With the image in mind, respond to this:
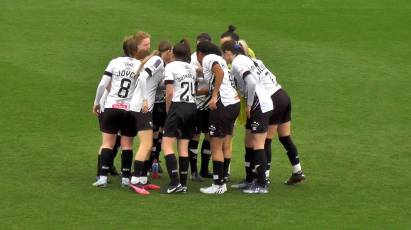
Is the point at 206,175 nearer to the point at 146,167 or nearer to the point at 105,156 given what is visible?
the point at 146,167

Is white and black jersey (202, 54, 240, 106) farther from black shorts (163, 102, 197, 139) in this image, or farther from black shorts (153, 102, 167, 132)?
black shorts (153, 102, 167, 132)

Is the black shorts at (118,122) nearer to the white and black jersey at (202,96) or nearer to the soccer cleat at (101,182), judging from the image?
the soccer cleat at (101,182)

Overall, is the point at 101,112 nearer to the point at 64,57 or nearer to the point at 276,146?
the point at 276,146

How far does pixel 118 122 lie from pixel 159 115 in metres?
0.92

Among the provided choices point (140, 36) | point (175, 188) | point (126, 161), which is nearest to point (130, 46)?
point (140, 36)

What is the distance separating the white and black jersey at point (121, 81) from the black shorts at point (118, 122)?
0.26 ft

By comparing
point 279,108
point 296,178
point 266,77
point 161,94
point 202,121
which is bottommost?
point 296,178

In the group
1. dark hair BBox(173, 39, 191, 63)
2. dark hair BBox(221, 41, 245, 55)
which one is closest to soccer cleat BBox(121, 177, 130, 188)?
dark hair BBox(173, 39, 191, 63)

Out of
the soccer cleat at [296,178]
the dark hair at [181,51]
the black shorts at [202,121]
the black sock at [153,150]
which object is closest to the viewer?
the dark hair at [181,51]

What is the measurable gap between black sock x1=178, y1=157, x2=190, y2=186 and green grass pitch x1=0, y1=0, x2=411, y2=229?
25cm

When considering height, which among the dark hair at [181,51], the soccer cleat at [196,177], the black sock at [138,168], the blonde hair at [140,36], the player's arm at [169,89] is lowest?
the soccer cleat at [196,177]

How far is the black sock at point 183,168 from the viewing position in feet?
41.4

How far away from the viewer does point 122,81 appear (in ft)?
42.1

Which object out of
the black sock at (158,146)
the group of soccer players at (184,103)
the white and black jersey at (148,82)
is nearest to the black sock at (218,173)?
the group of soccer players at (184,103)
